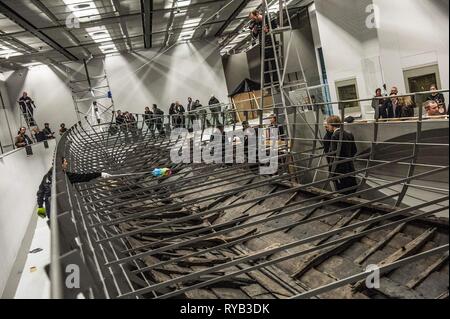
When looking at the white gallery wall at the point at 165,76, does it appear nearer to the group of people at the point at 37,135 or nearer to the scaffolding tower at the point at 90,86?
the scaffolding tower at the point at 90,86

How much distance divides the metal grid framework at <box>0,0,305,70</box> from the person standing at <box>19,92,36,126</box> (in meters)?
1.37

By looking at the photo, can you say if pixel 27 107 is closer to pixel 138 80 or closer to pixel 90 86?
pixel 90 86

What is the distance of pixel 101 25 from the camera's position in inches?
564

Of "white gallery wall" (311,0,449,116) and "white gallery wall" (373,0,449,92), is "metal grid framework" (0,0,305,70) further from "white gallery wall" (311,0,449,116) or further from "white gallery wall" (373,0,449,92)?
"white gallery wall" (373,0,449,92)

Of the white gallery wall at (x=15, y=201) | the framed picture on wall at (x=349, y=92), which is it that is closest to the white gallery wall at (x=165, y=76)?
the white gallery wall at (x=15, y=201)

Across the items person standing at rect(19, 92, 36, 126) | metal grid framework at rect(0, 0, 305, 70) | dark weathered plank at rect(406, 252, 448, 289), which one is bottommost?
dark weathered plank at rect(406, 252, 448, 289)

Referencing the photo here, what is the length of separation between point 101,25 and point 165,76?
5837 mm

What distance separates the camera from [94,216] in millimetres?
3326

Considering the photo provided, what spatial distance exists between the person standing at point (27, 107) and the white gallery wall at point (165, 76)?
353cm

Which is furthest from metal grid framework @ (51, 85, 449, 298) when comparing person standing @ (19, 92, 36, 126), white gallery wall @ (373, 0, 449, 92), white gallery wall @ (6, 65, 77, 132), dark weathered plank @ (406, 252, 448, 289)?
white gallery wall @ (6, 65, 77, 132)

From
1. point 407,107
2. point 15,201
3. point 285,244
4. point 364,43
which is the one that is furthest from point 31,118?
point 285,244

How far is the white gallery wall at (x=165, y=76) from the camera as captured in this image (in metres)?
19.9

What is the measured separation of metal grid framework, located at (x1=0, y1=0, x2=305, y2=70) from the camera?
11.9 metres
